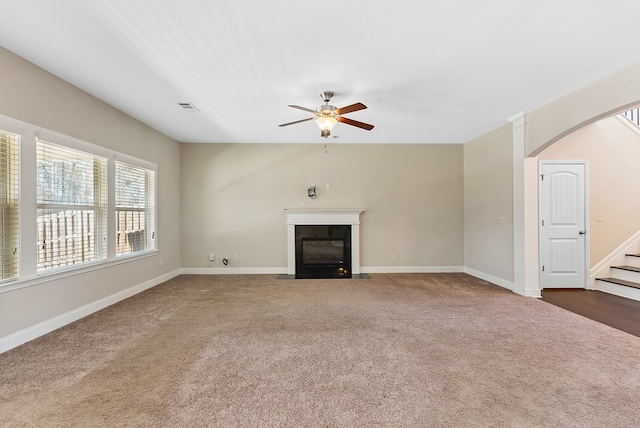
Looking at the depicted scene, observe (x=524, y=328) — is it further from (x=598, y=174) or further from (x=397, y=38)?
(x=598, y=174)

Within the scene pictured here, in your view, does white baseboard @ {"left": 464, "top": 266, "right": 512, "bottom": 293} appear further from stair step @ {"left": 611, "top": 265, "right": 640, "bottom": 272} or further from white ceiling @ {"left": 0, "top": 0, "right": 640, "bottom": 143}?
white ceiling @ {"left": 0, "top": 0, "right": 640, "bottom": 143}

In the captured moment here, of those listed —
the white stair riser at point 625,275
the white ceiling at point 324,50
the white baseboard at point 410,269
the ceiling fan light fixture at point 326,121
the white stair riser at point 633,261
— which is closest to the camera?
the white ceiling at point 324,50

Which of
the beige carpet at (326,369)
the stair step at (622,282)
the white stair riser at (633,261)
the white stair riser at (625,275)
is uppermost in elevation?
the white stair riser at (633,261)

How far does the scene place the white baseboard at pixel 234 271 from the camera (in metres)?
5.78

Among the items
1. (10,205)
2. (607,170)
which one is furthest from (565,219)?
(10,205)

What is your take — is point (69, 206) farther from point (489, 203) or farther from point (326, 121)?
point (489, 203)

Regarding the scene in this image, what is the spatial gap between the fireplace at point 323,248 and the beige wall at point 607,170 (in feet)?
11.7

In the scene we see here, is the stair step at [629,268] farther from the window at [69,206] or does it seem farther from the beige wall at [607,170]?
the window at [69,206]

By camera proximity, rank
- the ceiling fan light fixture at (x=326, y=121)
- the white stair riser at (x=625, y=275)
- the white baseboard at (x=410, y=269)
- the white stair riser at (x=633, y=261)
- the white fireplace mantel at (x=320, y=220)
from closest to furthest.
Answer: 1. the ceiling fan light fixture at (x=326, y=121)
2. the white stair riser at (x=625, y=275)
3. the white stair riser at (x=633, y=261)
4. the white fireplace mantel at (x=320, y=220)
5. the white baseboard at (x=410, y=269)

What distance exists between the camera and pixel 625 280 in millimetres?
4430

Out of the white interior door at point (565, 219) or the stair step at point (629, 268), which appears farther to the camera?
the white interior door at point (565, 219)

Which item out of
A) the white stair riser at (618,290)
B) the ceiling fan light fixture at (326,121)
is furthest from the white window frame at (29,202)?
the white stair riser at (618,290)

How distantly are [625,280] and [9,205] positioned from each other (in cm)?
769

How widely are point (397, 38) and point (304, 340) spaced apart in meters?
2.76
